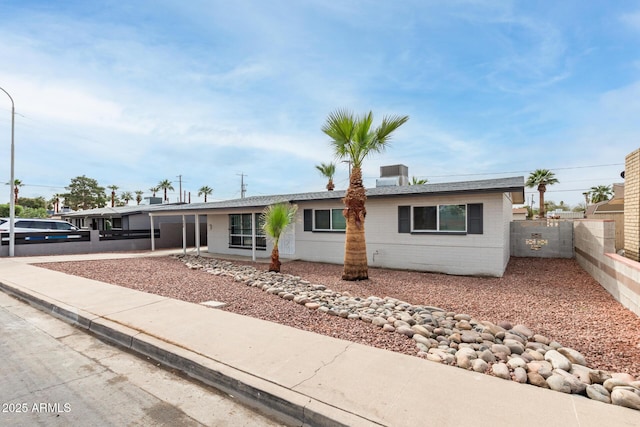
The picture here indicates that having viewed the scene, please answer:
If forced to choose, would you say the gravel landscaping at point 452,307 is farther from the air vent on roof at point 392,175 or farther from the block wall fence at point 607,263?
the air vent on roof at point 392,175

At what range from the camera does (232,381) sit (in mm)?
3496

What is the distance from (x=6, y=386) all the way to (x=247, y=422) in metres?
2.79

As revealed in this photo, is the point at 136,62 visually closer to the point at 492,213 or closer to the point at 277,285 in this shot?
the point at 277,285

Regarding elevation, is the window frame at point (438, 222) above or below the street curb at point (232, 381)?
above

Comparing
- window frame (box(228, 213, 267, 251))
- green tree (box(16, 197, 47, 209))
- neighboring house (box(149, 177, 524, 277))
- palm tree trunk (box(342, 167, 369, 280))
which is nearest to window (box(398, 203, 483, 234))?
neighboring house (box(149, 177, 524, 277))

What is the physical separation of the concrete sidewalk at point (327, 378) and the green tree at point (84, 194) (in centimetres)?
5664

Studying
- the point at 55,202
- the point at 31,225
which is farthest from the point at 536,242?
the point at 55,202

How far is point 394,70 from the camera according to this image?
477 inches

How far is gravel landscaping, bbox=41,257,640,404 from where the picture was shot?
172 inches

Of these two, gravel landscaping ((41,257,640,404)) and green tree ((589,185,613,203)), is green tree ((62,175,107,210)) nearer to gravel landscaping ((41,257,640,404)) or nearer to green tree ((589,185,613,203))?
gravel landscaping ((41,257,640,404))

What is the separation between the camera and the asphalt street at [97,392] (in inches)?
116

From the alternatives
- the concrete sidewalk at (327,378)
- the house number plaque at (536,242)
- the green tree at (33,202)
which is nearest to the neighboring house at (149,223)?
the concrete sidewalk at (327,378)

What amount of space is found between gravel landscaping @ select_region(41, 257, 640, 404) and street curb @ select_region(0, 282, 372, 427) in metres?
1.67

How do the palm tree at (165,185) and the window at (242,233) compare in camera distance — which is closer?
the window at (242,233)
